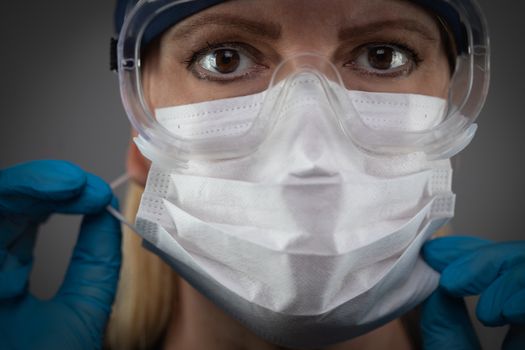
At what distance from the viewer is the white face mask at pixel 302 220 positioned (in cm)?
84

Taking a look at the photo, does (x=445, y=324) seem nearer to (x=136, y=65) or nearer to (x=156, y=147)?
(x=156, y=147)

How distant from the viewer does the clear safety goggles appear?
93 centimetres

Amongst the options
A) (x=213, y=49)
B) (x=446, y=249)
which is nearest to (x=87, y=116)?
(x=213, y=49)

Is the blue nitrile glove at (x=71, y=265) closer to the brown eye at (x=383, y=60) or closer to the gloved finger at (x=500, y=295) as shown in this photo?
the brown eye at (x=383, y=60)

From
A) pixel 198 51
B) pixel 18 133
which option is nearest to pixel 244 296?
pixel 198 51

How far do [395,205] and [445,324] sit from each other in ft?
1.18

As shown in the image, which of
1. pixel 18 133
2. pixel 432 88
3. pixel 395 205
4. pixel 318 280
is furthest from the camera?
pixel 18 133

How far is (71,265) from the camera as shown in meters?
1.20

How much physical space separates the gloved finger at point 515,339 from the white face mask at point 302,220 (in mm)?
183

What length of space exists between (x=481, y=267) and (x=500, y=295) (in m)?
0.07

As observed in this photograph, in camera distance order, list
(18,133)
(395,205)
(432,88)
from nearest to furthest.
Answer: (395,205) < (432,88) < (18,133)

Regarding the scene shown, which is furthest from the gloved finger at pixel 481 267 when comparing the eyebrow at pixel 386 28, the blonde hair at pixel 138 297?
the blonde hair at pixel 138 297

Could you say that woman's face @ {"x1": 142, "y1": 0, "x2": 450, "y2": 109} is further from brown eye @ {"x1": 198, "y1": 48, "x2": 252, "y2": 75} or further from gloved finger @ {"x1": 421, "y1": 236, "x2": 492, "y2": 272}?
gloved finger @ {"x1": 421, "y1": 236, "x2": 492, "y2": 272}

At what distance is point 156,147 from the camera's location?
3.23 ft
